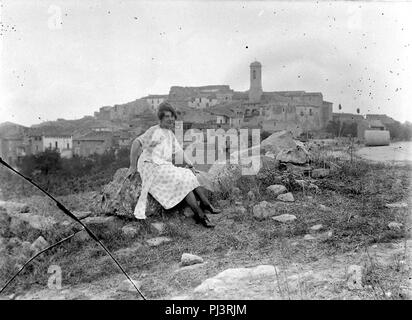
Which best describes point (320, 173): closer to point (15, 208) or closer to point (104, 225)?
point (104, 225)

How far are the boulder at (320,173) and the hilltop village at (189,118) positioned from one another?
0.72 m

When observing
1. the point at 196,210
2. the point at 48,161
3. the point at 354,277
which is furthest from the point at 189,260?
the point at 48,161

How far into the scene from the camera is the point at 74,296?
3.48m

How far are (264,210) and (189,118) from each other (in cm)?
177

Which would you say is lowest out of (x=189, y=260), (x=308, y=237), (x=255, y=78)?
(x=189, y=260)

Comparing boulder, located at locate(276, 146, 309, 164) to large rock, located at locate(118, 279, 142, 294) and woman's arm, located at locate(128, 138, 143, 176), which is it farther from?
large rock, located at locate(118, 279, 142, 294)

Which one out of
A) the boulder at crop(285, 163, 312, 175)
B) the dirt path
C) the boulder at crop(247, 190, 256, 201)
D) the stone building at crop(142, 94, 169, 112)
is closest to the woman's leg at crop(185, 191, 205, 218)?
the boulder at crop(247, 190, 256, 201)

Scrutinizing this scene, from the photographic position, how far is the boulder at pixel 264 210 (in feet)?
16.0

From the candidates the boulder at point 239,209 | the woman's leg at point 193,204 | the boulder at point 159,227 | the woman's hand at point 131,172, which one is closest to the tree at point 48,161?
the woman's hand at point 131,172

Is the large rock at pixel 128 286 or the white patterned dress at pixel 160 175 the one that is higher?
the white patterned dress at pixel 160 175

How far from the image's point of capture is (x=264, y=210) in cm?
492

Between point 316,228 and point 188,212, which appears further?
point 188,212

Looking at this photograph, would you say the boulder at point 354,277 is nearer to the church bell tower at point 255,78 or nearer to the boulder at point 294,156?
the church bell tower at point 255,78
